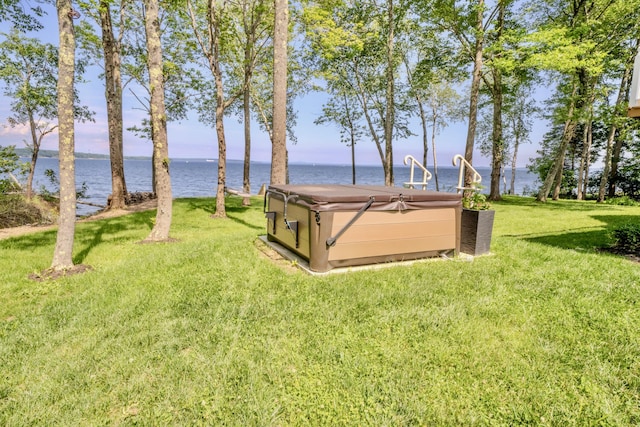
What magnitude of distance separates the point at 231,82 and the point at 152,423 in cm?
2060

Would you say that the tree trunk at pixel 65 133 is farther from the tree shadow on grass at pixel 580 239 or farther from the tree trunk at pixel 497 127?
the tree trunk at pixel 497 127

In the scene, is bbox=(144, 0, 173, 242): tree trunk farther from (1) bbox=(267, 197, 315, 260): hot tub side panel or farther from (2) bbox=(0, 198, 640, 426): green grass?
(1) bbox=(267, 197, 315, 260): hot tub side panel

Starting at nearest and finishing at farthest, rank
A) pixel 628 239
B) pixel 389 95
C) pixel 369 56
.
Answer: pixel 628 239
pixel 389 95
pixel 369 56

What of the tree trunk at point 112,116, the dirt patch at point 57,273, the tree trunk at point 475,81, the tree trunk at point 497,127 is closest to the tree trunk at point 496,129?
the tree trunk at point 497,127

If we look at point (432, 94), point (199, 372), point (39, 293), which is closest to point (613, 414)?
point (199, 372)

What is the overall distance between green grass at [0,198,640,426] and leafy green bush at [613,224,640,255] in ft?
4.32

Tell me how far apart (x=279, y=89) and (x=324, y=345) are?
6.02 meters

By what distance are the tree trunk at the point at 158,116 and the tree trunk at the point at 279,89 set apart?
2415mm

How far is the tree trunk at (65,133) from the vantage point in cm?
491

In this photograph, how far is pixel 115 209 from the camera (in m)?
12.0

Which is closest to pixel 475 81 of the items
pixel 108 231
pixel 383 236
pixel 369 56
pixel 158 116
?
pixel 369 56

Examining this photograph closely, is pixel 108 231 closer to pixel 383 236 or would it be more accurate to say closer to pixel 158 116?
pixel 158 116

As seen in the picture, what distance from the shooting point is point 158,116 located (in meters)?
6.96

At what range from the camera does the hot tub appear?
442 cm
